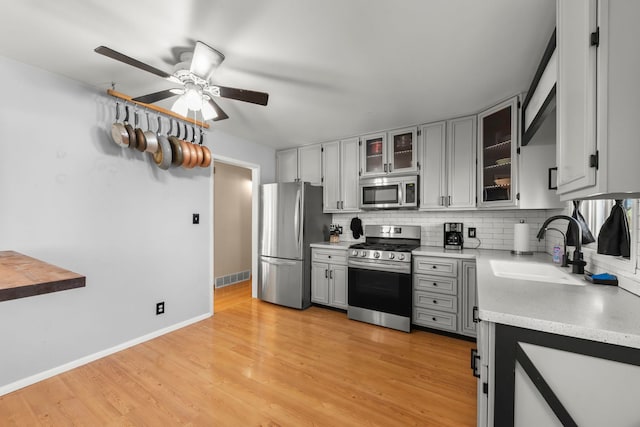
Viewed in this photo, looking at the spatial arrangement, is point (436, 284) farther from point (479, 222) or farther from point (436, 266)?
point (479, 222)

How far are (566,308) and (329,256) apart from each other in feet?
9.05

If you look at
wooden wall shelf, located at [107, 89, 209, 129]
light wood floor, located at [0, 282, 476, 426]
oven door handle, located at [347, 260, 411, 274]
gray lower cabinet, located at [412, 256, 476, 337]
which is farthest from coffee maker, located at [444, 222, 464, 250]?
wooden wall shelf, located at [107, 89, 209, 129]

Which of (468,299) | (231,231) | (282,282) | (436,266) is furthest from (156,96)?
(231,231)

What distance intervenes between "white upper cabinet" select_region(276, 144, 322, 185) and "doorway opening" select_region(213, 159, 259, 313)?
1.76 ft

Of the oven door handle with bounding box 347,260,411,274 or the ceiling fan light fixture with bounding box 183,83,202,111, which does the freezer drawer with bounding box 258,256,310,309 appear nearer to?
the oven door handle with bounding box 347,260,411,274

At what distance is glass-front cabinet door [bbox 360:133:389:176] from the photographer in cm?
353

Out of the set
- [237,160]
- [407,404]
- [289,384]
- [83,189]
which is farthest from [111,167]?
[407,404]

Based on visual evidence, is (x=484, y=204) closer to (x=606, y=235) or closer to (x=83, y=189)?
(x=606, y=235)

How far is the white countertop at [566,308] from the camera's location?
862 mm

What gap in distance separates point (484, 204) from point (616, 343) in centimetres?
221

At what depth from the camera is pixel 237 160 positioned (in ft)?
12.5

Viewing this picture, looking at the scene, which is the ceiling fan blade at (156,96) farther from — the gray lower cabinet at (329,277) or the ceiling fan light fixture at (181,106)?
the gray lower cabinet at (329,277)

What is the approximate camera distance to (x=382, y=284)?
313cm

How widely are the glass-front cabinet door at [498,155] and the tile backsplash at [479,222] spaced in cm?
41
